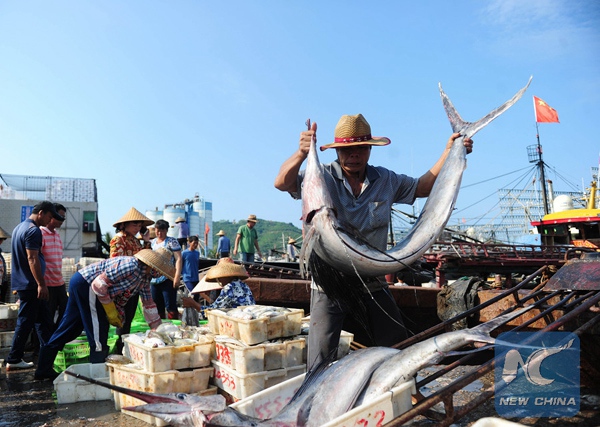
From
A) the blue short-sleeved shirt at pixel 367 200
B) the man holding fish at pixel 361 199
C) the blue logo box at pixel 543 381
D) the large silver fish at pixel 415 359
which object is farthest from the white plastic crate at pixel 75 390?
the blue logo box at pixel 543 381

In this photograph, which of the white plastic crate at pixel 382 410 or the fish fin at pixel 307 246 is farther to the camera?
the fish fin at pixel 307 246

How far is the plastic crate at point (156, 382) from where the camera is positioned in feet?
13.3

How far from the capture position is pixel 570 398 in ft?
13.2

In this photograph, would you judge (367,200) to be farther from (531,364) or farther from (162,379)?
(162,379)

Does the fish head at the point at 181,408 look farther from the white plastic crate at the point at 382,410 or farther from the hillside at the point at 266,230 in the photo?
the hillside at the point at 266,230

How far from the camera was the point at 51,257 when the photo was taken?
253 inches

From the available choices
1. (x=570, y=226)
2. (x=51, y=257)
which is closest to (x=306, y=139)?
(x=51, y=257)

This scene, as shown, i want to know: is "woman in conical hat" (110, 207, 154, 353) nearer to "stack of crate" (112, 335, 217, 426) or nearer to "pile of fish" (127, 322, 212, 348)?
"pile of fish" (127, 322, 212, 348)

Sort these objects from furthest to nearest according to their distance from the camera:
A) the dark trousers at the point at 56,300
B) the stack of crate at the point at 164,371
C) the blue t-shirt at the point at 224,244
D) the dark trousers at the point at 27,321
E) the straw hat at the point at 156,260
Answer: the blue t-shirt at the point at 224,244
the dark trousers at the point at 56,300
the dark trousers at the point at 27,321
the straw hat at the point at 156,260
the stack of crate at the point at 164,371

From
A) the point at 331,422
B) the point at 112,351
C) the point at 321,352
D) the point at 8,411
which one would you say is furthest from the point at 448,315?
the point at 8,411

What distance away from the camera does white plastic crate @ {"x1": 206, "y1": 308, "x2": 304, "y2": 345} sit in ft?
13.6

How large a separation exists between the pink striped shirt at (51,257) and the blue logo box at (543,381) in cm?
542

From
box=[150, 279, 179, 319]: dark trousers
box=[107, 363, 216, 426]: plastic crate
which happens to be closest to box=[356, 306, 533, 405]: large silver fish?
box=[107, 363, 216, 426]: plastic crate

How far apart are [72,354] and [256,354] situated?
9.56 feet
